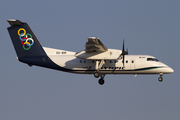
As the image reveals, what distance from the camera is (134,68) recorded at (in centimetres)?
2983

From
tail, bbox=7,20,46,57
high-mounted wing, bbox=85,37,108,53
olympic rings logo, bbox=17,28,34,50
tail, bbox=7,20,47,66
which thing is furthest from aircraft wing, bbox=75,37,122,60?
olympic rings logo, bbox=17,28,34,50

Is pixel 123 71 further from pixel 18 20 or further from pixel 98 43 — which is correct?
pixel 18 20

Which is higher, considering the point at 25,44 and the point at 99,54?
the point at 25,44

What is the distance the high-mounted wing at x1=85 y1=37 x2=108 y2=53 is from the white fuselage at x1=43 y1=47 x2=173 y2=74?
1.89 meters

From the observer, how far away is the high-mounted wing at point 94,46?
26.3m

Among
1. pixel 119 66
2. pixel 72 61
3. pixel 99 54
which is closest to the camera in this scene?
pixel 99 54

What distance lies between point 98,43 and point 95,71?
12.6 feet

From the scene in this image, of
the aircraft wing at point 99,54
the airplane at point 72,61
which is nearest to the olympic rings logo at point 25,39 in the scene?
the airplane at point 72,61

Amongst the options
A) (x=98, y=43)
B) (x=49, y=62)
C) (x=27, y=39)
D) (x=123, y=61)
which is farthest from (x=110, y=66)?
(x=27, y=39)

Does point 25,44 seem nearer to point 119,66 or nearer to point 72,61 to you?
point 72,61

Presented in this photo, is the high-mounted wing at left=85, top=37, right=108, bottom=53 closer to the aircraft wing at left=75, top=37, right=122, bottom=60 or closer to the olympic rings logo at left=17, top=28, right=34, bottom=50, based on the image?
the aircraft wing at left=75, top=37, right=122, bottom=60

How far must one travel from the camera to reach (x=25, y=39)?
30641 mm

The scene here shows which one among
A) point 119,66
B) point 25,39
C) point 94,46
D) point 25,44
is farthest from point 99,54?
point 25,39

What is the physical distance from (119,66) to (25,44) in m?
9.93
